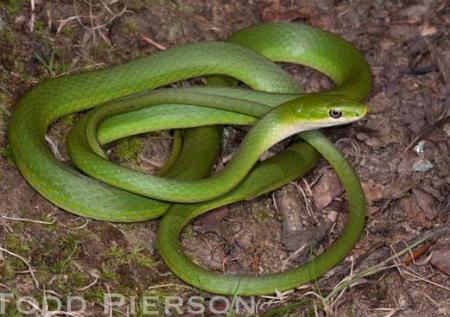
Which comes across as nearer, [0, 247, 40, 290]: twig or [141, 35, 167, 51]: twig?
[0, 247, 40, 290]: twig

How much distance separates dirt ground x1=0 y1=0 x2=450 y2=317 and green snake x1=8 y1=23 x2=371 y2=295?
0.17 m

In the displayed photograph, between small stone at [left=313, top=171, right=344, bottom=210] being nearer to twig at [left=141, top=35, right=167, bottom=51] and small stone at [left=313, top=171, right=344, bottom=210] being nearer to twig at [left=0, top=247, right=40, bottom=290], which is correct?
twig at [left=141, top=35, right=167, bottom=51]

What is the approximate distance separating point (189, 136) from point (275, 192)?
0.86 metres

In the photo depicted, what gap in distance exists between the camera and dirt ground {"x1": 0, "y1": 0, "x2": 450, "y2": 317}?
5488 millimetres

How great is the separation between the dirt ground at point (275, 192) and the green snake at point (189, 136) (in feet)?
0.57

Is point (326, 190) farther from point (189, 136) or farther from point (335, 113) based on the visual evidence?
point (189, 136)

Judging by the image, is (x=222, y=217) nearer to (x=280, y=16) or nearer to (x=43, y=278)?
(x=43, y=278)

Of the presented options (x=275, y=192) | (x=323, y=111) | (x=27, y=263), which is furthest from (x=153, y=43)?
(x=27, y=263)

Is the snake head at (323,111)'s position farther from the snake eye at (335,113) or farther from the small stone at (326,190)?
the small stone at (326,190)

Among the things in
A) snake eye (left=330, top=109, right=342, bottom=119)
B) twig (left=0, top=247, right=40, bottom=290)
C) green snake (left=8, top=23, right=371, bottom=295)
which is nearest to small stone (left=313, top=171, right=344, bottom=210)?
green snake (left=8, top=23, right=371, bottom=295)

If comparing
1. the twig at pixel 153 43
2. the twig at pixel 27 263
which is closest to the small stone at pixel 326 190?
the twig at pixel 153 43

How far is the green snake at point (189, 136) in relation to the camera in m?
5.61

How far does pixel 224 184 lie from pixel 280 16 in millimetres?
2763

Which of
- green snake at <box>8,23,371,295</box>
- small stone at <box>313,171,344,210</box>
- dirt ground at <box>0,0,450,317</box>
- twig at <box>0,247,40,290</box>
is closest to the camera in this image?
twig at <box>0,247,40,290</box>
